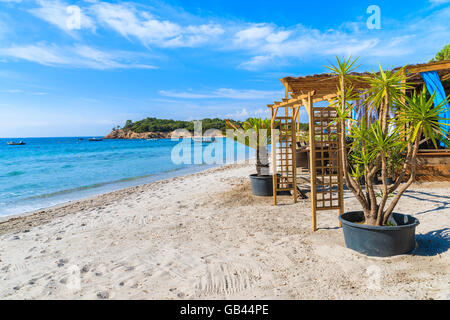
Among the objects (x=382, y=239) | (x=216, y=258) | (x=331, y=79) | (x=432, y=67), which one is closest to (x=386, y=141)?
(x=382, y=239)

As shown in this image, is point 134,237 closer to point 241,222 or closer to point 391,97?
point 241,222

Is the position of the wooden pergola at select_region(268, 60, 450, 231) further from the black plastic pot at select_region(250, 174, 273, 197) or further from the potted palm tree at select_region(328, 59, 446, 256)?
the potted palm tree at select_region(328, 59, 446, 256)

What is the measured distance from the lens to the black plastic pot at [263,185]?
6.84m

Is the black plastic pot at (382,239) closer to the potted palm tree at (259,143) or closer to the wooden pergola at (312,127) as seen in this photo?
the wooden pergola at (312,127)

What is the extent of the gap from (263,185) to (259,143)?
4.11 feet

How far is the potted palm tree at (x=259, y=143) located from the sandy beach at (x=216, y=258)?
2.89 ft

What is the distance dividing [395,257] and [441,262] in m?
0.45

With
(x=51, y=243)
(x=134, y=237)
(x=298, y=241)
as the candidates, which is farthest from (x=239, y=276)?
(x=51, y=243)

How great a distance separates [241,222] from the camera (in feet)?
16.4

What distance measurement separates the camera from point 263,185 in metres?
6.89

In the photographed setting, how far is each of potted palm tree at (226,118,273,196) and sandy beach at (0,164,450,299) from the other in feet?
2.89

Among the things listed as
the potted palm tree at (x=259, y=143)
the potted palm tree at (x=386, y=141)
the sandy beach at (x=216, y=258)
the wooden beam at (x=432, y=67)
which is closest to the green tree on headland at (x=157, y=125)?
the potted palm tree at (x=259, y=143)

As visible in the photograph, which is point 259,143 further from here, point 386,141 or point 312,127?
point 386,141

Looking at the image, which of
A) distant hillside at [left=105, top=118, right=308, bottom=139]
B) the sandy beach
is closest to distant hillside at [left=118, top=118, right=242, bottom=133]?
distant hillside at [left=105, top=118, right=308, bottom=139]
